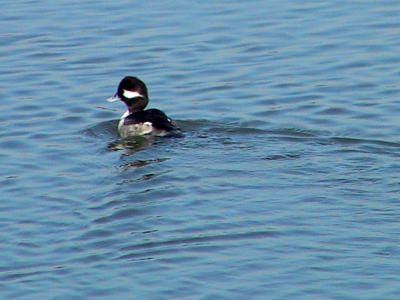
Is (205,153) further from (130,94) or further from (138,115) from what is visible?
(130,94)

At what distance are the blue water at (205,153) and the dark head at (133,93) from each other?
36 cm

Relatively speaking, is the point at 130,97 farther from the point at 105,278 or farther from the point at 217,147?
the point at 105,278

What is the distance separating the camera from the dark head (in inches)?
622

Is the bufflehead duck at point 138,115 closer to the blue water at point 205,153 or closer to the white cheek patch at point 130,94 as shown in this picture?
the white cheek patch at point 130,94

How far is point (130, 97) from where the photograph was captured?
1587cm

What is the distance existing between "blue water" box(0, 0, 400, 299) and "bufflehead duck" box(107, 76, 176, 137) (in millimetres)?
156

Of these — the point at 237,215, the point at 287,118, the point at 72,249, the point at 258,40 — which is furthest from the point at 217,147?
the point at 258,40

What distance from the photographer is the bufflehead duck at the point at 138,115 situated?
1480 cm

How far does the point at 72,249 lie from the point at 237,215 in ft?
5.65

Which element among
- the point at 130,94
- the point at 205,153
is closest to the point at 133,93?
the point at 130,94

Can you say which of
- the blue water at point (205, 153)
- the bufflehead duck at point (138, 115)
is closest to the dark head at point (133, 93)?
the bufflehead duck at point (138, 115)

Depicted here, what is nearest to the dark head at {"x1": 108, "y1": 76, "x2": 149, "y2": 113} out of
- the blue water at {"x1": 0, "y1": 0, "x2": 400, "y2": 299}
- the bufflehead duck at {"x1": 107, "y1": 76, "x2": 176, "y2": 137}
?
the bufflehead duck at {"x1": 107, "y1": 76, "x2": 176, "y2": 137}

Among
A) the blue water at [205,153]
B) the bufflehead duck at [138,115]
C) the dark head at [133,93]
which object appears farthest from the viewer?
the dark head at [133,93]

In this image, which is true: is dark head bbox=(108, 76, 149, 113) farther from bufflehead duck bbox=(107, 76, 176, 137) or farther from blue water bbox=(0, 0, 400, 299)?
blue water bbox=(0, 0, 400, 299)
